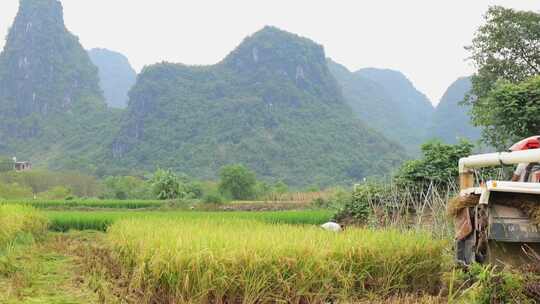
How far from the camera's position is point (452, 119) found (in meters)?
84.4

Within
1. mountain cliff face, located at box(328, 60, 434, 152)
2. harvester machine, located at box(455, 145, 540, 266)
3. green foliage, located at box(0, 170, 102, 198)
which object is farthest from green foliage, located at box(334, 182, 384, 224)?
mountain cliff face, located at box(328, 60, 434, 152)

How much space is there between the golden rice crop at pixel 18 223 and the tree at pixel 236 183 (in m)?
19.3

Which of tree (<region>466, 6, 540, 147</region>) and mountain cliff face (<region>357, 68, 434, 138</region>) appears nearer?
tree (<region>466, 6, 540, 147</region>)

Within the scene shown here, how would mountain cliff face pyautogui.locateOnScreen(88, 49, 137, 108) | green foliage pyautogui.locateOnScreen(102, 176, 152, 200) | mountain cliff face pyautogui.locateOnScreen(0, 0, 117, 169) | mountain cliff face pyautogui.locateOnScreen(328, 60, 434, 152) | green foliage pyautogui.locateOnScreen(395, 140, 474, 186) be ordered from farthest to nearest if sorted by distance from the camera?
mountain cliff face pyautogui.locateOnScreen(88, 49, 137, 108) < mountain cliff face pyautogui.locateOnScreen(328, 60, 434, 152) < mountain cliff face pyautogui.locateOnScreen(0, 0, 117, 169) < green foliage pyautogui.locateOnScreen(102, 176, 152, 200) < green foliage pyautogui.locateOnScreen(395, 140, 474, 186)

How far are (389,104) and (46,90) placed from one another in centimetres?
5939

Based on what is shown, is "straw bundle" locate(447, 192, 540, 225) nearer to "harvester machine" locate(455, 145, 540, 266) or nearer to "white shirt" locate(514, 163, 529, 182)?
"harvester machine" locate(455, 145, 540, 266)

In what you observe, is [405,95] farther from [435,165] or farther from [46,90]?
[435,165]

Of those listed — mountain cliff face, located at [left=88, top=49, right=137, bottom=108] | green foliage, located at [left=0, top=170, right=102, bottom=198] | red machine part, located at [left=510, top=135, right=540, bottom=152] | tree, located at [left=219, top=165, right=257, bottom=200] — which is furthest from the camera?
mountain cliff face, located at [left=88, top=49, right=137, bottom=108]

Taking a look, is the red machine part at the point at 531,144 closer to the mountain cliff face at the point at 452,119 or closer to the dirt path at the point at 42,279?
the dirt path at the point at 42,279

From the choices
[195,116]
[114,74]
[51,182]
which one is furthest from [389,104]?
[51,182]

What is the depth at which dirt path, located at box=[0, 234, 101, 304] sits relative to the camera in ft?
14.7

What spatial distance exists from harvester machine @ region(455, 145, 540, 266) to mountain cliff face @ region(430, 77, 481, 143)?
256 ft

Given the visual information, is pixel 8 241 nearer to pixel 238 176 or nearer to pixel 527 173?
pixel 527 173

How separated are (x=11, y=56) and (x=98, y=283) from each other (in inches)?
3239
